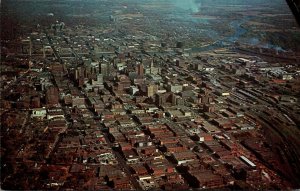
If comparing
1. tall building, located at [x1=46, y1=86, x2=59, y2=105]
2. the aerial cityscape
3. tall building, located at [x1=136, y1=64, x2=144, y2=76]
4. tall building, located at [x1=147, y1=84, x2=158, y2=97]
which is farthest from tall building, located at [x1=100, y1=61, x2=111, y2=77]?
tall building, located at [x1=46, y1=86, x2=59, y2=105]

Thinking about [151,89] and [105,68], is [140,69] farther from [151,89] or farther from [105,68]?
[151,89]

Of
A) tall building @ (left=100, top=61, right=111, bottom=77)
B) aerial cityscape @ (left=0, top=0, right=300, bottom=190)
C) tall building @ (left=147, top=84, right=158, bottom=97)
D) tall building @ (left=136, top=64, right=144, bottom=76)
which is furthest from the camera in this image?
tall building @ (left=136, top=64, right=144, bottom=76)

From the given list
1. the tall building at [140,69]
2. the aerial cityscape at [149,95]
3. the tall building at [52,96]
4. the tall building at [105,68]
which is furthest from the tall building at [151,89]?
the tall building at [52,96]

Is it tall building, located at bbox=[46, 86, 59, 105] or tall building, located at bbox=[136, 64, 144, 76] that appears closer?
tall building, located at bbox=[46, 86, 59, 105]

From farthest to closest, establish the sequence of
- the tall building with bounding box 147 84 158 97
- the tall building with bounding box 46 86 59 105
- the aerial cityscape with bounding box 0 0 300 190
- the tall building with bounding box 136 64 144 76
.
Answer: the tall building with bounding box 136 64 144 76, the tall building with bounding box 147 84 158 97, the tall building with bounding box 46 86 59 105, the aerial cityscape with bounding box 0 0 300 190

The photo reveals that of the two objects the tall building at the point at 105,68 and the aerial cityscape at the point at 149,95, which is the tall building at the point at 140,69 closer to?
the aerial cityscape at the point at 149,95

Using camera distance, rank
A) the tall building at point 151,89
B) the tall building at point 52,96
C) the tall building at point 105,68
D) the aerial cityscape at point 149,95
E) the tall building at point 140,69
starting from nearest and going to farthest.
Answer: the aerial cityscape at point 149,95 < the tall building at point 52,96 < the tall building at point 151,89 < the tall building at point 105,68 < the tall building at point 140,69

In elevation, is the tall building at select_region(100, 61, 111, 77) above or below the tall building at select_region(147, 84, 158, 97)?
above

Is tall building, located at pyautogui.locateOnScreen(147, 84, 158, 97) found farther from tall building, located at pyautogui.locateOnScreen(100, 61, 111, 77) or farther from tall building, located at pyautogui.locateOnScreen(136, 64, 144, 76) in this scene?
tall building, located at pyautogui.locateOnScreen(100, 61, 111, 77)

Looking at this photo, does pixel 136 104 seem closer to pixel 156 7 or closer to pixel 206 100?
pixel 206 100
